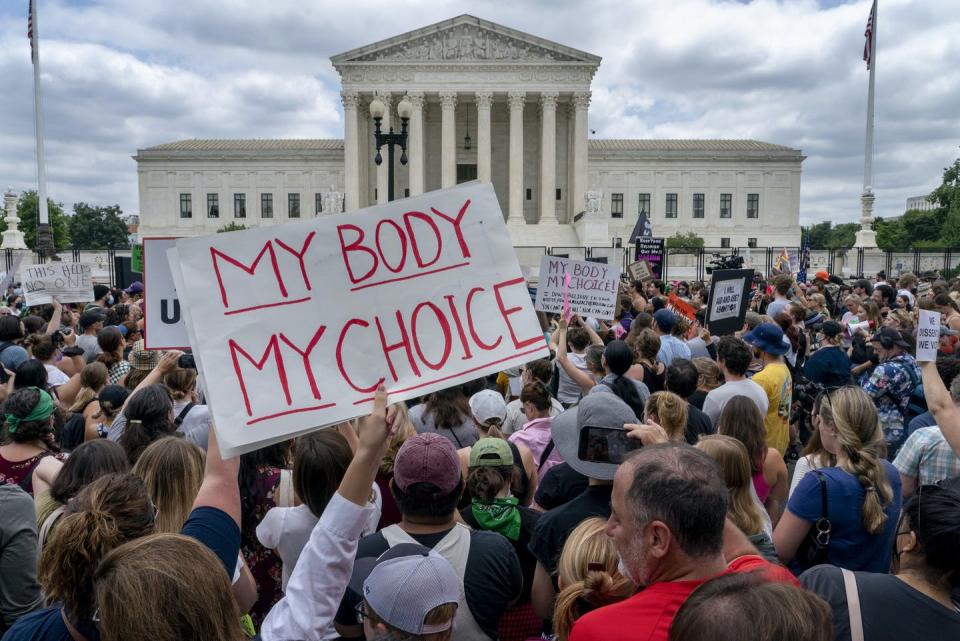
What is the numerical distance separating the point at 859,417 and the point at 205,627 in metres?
3.19

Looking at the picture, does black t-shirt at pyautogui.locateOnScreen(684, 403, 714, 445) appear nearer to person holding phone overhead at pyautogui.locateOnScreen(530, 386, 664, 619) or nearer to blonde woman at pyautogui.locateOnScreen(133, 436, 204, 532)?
person holding phone overhead at pyautogui.locateOnScreen(530, 386, 664, 619)

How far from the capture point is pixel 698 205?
2788 inches

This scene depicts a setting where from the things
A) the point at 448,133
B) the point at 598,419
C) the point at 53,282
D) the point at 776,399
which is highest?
the point at 448,133

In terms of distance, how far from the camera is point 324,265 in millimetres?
3002

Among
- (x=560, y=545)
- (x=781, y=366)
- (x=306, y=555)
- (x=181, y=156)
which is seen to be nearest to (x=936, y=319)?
(x=781, y=366)

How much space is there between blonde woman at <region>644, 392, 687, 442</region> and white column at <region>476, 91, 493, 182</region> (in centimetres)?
5307

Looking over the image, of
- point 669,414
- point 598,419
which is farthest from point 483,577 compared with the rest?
point 669,414

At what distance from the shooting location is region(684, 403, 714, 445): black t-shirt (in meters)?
5.26

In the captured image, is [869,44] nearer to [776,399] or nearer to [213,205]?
[776,399]

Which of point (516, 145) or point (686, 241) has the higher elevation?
point (516, 145)

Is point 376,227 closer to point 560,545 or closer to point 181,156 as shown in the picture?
point 560,545

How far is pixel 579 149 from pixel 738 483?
188ft

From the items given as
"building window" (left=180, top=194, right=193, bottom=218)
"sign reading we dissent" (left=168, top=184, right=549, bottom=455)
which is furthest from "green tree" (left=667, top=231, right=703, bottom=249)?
"sign reading we dissent" (left=168, top=184, right=549, bottom=455)

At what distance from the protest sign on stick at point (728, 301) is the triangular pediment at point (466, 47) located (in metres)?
51.7
